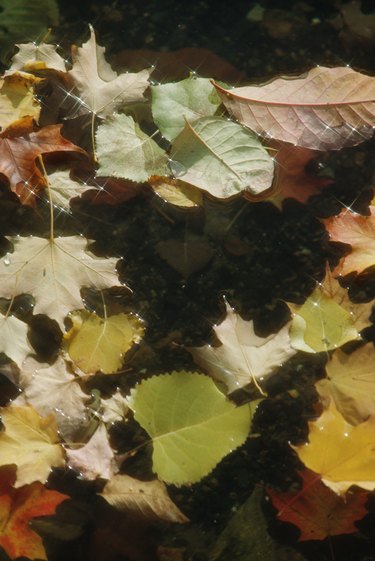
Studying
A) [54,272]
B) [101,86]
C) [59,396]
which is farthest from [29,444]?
[101,86]

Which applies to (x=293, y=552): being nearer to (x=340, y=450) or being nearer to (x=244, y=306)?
(x=340, y=450)

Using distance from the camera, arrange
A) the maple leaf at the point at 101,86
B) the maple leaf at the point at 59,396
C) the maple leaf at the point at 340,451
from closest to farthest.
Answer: the maple leaf at the point at 340,451, the maple leaf at the point at 59,396, the maple leaf at the point at 101,86

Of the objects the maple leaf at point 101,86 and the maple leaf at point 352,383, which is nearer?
the maple leaf at point 352,383

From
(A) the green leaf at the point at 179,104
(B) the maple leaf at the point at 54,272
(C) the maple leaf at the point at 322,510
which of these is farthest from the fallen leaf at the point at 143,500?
(A) the green leaf at the point at 179,104

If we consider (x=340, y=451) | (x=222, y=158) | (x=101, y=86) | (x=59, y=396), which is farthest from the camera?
(x=101, y=86)

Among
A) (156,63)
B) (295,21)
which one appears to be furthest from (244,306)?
(295,21)

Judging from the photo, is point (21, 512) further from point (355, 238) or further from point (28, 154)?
point (355, 238)

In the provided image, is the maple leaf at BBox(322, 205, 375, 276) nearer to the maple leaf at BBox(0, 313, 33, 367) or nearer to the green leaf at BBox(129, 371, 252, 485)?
the green leaf at BBox(129, 371, 252, 485)

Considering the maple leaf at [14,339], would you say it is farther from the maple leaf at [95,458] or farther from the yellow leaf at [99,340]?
the maple leaf at [95,458]
